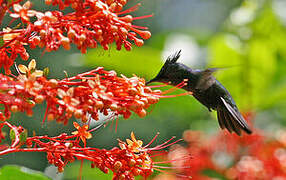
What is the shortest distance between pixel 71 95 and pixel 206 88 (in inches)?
39.5

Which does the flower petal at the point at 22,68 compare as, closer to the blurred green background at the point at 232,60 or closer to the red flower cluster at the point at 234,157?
the blurred green background at the point at 232,60

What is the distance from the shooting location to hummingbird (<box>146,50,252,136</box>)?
76.5 inches

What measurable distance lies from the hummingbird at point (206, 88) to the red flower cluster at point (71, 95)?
1.57 ft

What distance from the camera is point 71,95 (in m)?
1.30

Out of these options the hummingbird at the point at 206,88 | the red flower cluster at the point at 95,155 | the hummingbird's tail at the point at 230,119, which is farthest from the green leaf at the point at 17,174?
the hummingbird's tail at the point at 230,119

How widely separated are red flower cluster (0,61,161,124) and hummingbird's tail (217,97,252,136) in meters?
0.73

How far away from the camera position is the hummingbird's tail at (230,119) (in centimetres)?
208

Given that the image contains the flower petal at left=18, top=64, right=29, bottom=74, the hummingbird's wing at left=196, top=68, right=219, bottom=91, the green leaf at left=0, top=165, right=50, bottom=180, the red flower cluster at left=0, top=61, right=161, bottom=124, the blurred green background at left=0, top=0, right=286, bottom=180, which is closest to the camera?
the red flower cluster at left=0, top=61, right=161, bottom=124

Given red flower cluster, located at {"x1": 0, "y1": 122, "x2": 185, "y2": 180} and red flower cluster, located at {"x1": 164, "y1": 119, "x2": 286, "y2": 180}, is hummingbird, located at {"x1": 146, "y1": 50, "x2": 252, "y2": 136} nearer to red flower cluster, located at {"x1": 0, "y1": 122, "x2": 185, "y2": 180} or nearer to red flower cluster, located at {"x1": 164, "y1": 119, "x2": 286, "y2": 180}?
red flower cluster, located at {"x1": 0, "y1": 122, "x2": 185, "y2": 180}

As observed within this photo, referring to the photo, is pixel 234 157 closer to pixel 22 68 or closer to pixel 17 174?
pixel 17 174

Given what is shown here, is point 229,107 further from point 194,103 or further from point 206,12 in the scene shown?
point 206,12

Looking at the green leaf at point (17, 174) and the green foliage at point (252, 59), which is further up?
the green foliage at point (252, 59)

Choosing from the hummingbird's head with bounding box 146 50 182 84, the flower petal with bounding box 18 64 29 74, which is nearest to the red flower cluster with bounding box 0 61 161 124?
the flower petal with bounding box 18 64 29 74

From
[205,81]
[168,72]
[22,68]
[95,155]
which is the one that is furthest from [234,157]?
[22,68]
